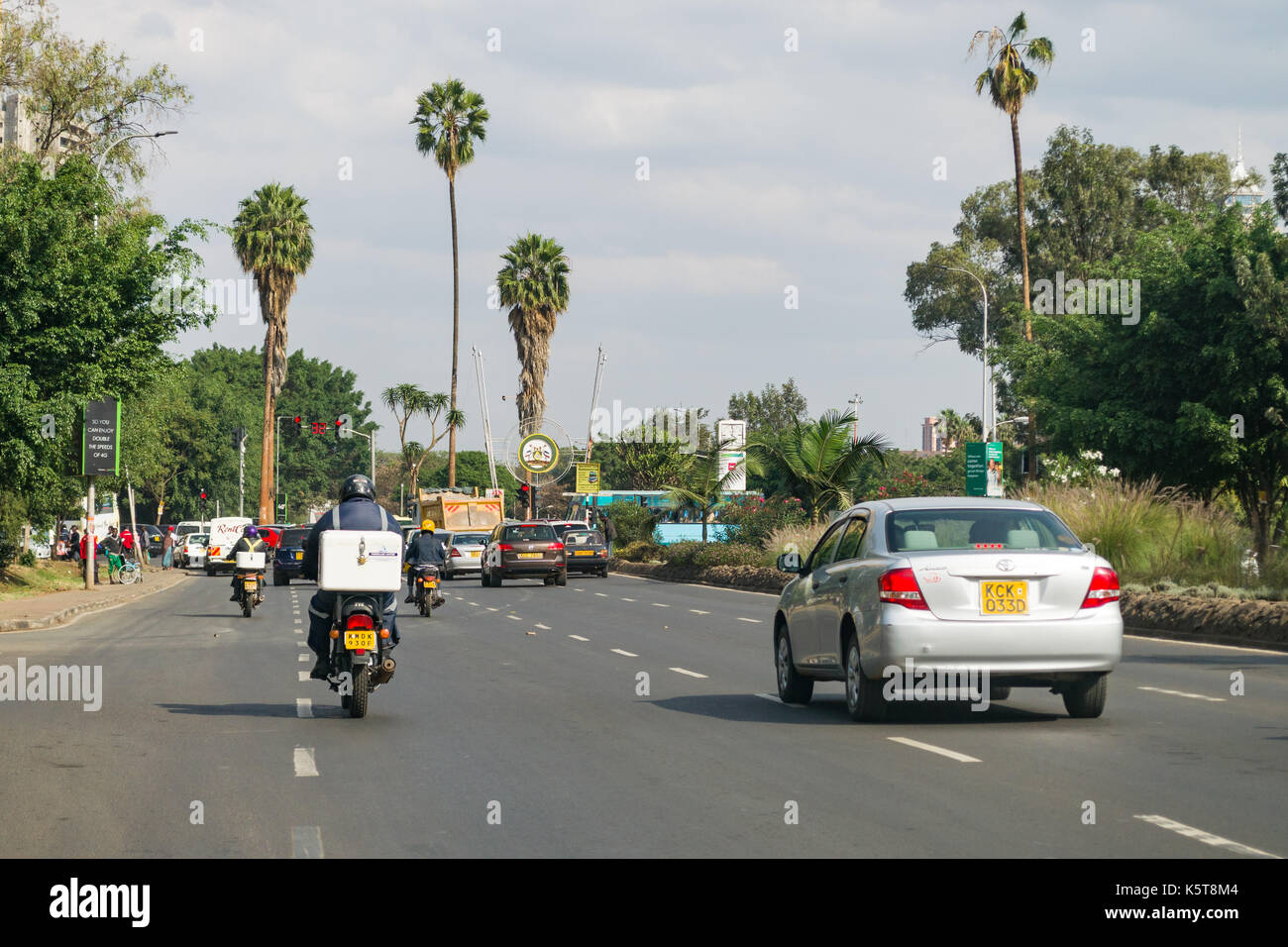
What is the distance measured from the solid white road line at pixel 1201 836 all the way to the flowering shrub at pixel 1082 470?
2426 centimetres

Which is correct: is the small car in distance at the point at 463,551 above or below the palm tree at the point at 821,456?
below

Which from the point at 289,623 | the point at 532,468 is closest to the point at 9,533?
the point at 289,623

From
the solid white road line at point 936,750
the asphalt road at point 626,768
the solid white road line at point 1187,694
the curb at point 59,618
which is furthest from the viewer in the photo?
the curb at point 59,618

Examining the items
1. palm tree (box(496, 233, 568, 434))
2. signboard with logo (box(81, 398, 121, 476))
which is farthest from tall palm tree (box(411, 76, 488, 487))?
signboard with logo (box(81, 398, 121, 476))

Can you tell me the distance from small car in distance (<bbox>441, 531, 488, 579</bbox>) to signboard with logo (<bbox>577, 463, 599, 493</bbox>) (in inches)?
768

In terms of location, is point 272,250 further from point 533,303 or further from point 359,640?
point 359,640

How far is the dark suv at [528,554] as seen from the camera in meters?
42.8

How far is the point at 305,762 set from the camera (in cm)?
1045

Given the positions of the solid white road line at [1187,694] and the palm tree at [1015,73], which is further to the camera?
the palm tree at [1015,73]

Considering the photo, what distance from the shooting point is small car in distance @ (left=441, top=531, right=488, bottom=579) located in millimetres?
50656

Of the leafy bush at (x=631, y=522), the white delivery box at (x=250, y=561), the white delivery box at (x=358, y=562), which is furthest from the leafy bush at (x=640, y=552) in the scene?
the white delivery box at (x=358, y=562)

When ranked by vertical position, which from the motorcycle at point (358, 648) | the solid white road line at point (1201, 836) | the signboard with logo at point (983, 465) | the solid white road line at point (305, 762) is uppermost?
the signboard with logo at point (983, 465)

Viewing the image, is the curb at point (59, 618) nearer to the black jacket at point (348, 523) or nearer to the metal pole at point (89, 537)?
the metal pole at point (89, 537)
